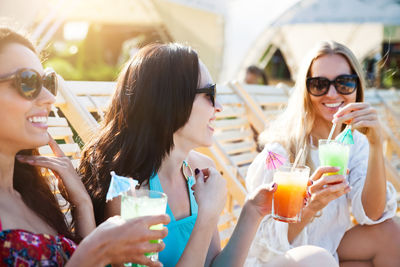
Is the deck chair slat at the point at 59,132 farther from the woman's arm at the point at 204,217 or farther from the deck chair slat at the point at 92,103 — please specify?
the woman's arm at the point at 204,217

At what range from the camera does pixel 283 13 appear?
10.4 meters

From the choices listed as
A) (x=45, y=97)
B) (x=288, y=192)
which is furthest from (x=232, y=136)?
(x=45, y=97)

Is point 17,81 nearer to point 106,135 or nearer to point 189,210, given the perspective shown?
point 106,135

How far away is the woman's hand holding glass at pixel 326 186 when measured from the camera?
1936 millimetres

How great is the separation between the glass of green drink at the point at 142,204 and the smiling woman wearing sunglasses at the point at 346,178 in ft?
3.60

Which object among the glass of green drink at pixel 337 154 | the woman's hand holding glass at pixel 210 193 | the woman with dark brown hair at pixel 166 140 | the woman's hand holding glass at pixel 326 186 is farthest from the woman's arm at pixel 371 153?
the woman's hand holding glass at pixel 210 193

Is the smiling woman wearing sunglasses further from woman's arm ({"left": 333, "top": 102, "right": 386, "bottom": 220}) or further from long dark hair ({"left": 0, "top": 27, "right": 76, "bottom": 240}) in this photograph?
long dark hair ({"left": 0, "top": 27, "right": 76, "bottom": 240})

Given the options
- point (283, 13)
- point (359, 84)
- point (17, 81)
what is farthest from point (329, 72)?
point (283, 13)

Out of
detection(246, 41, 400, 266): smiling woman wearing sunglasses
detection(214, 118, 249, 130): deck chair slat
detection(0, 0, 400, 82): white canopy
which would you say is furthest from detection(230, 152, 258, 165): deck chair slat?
detection(0, 0, 400, 82): white canopy

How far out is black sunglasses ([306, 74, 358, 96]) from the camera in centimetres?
256

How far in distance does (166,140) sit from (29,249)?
27.5 inches

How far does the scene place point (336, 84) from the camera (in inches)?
101

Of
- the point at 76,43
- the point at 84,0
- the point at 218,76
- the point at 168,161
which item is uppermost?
the point at 84,0

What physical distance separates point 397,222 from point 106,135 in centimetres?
170
